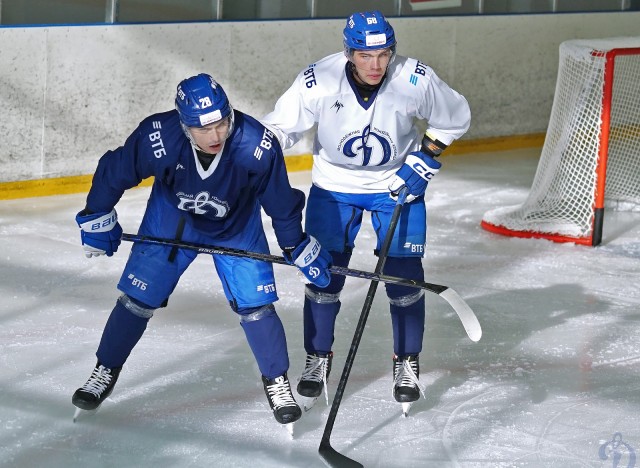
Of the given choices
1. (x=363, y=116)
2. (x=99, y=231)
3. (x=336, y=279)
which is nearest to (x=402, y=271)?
(x=336, y=279)

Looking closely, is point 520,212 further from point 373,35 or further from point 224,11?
point 373,35

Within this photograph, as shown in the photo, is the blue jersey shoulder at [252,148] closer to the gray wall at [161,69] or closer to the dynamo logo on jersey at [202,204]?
the dynamo logo on jersey at [202,204]

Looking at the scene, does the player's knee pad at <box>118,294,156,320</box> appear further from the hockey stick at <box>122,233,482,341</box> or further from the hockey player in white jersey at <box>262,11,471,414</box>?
the hockey player in white jersey at <box>262,11,471,414</box>

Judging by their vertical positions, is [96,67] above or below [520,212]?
above

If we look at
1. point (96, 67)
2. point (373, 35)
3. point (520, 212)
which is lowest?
point (520, 212)

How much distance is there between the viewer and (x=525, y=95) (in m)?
7.72

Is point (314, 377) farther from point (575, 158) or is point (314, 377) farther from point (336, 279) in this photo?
point (575, 158)

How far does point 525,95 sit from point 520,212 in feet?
7.99

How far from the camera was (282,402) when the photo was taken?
2.95 meters

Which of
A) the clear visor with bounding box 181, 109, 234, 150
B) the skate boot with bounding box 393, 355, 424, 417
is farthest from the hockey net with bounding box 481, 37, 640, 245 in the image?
the clear visor with bounding box 181, 109, 234, 150

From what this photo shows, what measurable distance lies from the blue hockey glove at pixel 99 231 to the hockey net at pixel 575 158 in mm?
2724

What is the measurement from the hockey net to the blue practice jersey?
261 centimetres

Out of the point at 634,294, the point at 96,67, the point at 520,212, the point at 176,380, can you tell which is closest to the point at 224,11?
the point at 96,67

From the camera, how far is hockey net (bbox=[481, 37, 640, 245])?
5.23 metres
